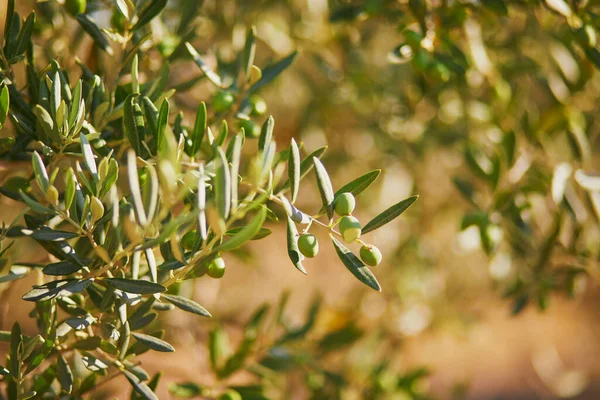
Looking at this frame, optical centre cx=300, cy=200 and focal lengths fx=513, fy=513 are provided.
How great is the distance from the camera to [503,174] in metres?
1.02

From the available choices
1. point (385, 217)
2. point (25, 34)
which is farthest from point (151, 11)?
point (385, 217)

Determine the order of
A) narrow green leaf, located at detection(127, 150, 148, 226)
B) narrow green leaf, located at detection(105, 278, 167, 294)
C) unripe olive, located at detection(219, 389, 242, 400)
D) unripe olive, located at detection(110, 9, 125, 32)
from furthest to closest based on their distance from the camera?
unripe olive, located at detection(219, 389, 242, 400) < unripe olive, located at detection(110, 9, 125, 32) < narrow green leaf, located at detection(105, 278, 167, 294) < narrow green leaf, located at detection(127, 150, 148, 226)

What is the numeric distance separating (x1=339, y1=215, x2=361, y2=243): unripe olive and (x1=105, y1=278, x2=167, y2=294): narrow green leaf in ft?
0.62

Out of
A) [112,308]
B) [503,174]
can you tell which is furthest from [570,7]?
[112,308]

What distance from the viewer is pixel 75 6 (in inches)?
25.7

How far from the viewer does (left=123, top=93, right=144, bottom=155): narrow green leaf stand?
0.54 m

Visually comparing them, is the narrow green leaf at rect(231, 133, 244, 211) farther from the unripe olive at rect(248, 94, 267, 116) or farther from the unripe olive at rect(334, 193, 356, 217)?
the unripe olive at rect(248, 94, 267, 116)

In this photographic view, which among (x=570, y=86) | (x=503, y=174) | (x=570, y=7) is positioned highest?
(x=570, y=7)

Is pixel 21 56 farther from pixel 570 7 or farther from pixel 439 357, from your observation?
pixel 439 357

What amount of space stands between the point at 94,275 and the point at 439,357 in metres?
1.81

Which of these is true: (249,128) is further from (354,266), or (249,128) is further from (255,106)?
(354,266)

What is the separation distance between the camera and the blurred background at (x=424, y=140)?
0.85 meters

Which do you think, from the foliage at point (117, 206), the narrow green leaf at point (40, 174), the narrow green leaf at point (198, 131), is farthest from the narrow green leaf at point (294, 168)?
the narrow green leaf at point (40, 174)

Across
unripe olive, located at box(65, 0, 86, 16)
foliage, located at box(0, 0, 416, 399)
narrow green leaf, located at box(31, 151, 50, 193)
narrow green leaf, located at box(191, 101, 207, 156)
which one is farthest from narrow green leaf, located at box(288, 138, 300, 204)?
unripe olive, located at box(65, 0, 86, 16)
